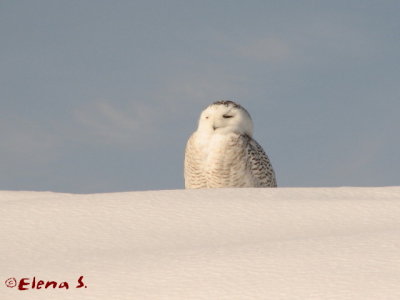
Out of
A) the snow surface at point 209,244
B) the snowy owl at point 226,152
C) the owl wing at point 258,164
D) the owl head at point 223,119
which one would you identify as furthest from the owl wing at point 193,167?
the snow surface at point 209,244

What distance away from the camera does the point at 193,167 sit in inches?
320

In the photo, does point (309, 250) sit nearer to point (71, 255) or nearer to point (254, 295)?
point (254, 295)

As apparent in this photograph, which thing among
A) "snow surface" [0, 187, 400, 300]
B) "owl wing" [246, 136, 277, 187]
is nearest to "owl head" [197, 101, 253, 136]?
"owl wing" [246, 136, 277, 187]

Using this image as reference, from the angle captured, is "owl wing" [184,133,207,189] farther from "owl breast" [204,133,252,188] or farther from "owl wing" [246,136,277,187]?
"owl wing" [246,136,277,187]

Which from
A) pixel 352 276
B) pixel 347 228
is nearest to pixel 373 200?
pixel 347 228

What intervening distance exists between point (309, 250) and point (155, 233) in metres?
0.98

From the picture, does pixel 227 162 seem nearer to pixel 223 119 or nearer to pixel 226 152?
pixel 226 152

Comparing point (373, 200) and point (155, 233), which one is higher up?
point (373, 200)

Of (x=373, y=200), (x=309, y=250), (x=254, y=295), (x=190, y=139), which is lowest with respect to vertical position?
(x=254, y=295)

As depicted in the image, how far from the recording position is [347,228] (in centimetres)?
448

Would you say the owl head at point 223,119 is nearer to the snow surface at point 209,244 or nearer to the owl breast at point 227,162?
the owl breast at point 227,162

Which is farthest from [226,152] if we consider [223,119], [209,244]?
[209,244]

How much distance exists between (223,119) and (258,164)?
1.79 feet

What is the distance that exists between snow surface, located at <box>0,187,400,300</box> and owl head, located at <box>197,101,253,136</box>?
2.45m
